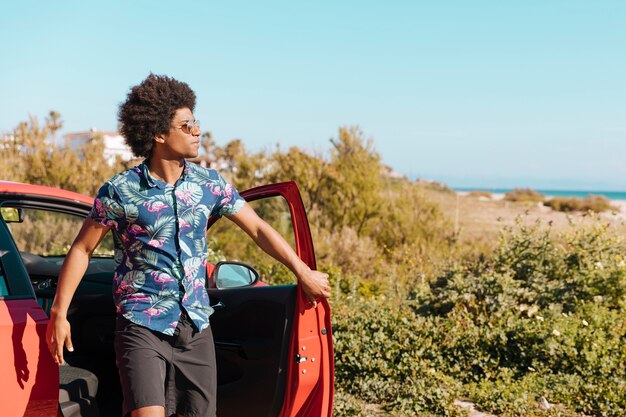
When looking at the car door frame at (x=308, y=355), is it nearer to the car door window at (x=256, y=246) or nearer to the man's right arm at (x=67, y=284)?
the man's right arm at (x=67, y=284)

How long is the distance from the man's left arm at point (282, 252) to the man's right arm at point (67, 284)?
1.98 ft

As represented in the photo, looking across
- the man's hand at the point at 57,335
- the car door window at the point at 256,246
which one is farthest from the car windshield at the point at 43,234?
the man's hand at the point at 57,335

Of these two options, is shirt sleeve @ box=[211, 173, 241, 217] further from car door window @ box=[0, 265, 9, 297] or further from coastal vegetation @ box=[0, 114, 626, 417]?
coastal vegetation @ box=[0, 114, 626, 417]

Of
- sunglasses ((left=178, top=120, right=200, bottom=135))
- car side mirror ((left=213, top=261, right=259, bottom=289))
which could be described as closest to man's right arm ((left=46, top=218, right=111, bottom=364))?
sunglasses ((left=178, top=120, right=200, bottom=135))

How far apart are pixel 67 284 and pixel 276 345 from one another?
1.11 m

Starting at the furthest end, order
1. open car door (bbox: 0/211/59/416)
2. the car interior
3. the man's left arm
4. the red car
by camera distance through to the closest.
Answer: the car interior → the man's left arm → the red car → open car door (bbox: 0/211/59/416)

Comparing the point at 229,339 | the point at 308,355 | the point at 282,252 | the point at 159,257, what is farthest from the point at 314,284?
the point at 229,339

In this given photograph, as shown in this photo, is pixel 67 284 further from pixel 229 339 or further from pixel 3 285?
pixel 229 339

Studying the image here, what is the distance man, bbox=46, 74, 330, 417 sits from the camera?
3.00 meters

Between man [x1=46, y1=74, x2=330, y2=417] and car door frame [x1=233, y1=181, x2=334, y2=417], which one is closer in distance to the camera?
man [x1=46, y1=74, x2=330, y2=417]

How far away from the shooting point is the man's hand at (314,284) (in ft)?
11.0

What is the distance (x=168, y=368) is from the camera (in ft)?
10.3

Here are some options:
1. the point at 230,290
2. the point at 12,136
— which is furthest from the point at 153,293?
the point at 12,136

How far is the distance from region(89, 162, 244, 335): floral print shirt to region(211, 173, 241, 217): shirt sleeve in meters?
0.14
